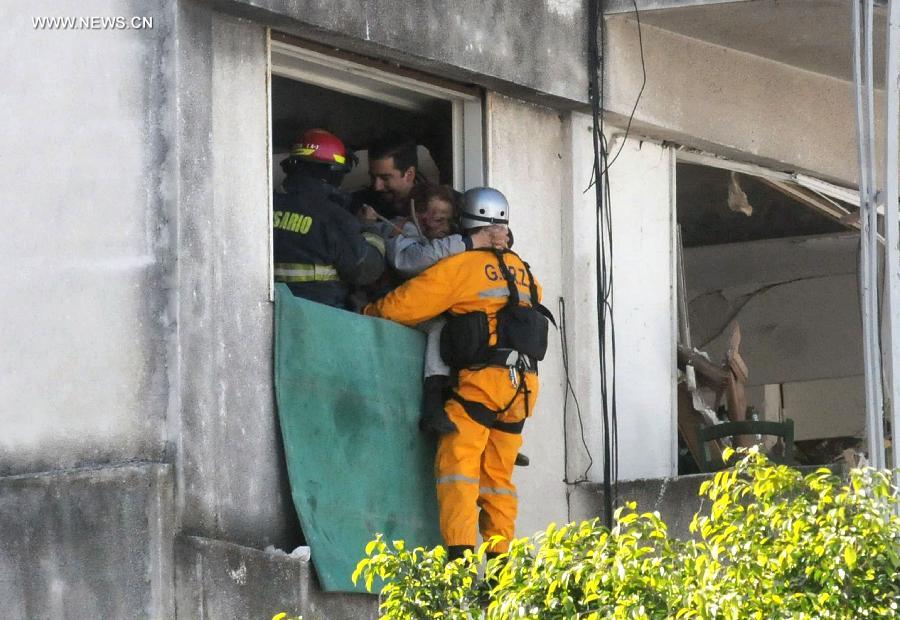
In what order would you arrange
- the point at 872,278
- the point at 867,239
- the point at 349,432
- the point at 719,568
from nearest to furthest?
the point at 719,568 < the point at 349,432 < the point at 872,278 < the point at 867,239

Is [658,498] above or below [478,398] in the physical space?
below

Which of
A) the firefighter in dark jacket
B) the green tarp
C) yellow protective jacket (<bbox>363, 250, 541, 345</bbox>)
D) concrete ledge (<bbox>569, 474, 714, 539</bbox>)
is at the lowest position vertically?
concrete ledge (<bbox>569, 474, 714, 539</bbox>)

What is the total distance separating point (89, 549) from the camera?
738cm

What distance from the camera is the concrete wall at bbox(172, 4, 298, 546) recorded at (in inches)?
307

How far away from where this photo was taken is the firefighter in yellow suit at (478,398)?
8875 millimetres

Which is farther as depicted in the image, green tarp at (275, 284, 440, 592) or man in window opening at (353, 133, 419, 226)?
man in window opening at (353, 133, 419, 226)

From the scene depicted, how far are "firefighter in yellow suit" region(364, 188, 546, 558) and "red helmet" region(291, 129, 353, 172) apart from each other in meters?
0.74

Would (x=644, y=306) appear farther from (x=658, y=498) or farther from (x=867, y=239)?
(x=867, y=239)

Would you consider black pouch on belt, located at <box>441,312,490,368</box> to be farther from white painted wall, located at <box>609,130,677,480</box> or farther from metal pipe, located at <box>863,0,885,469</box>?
metal pipe, located at <box>863,0,885,469</box>

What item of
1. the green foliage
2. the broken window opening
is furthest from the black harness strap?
the broken window opening

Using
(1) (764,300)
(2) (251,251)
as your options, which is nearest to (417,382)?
(2) (251,251)

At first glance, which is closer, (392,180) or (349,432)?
(349,432)

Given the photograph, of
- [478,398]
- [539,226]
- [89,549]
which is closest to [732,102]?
[539,226]

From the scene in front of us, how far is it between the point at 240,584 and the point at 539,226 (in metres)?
3.41
